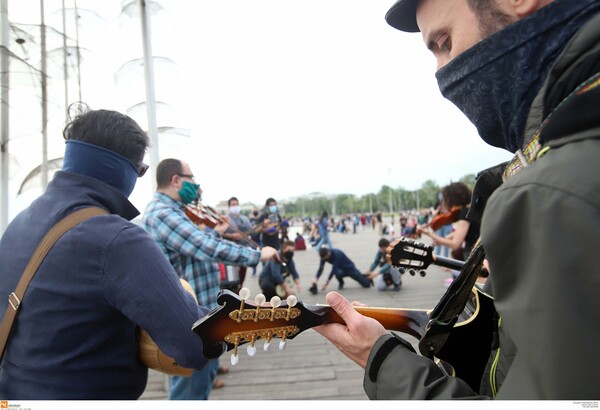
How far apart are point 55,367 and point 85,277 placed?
36 cm

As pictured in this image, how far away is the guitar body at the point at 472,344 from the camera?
4.12 ft

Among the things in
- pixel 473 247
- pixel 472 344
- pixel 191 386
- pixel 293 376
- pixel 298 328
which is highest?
pixel 473 247

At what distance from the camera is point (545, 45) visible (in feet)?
2.82

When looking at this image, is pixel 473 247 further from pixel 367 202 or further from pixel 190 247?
pixel 367 202

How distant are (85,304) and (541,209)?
4.80ft

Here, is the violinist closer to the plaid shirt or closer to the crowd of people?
the plaid shirt

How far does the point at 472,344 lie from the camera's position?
127 cm

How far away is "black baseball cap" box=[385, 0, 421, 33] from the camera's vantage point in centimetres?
127

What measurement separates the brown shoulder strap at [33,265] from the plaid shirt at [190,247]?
4.36 feet

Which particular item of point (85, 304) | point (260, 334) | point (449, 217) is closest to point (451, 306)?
point (260, 334)

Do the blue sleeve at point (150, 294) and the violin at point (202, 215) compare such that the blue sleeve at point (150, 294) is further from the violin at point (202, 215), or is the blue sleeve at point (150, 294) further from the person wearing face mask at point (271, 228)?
the person wearing face mask at point (271, 228)

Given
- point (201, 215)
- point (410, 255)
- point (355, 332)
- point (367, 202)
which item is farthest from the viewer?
point (367, 202)

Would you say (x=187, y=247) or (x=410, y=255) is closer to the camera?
(x=410, y=255)

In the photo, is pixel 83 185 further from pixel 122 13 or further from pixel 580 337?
pixel 122 13
